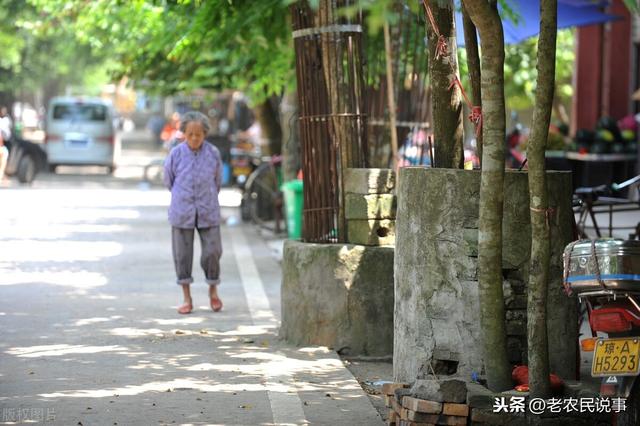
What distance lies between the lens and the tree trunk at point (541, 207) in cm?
625

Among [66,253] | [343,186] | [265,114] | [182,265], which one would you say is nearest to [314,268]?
[343,186]

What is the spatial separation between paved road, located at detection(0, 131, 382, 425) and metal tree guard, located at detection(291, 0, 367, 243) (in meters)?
1.06

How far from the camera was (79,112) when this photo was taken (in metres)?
33.9

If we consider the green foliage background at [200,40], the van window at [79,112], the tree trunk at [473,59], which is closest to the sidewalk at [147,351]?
the tree trunk at [473,59]

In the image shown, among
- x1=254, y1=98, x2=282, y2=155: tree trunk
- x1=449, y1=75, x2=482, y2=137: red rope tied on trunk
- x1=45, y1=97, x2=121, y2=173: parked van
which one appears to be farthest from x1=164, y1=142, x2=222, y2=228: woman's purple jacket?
x1=45, y1=97, x2=121, y2=173: parked van

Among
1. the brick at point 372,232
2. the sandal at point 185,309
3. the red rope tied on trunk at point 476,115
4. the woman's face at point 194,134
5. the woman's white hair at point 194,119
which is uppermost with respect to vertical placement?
the red rope tied on trunk at point 476,115

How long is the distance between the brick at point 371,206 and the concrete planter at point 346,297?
233mm

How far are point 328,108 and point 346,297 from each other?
1511 millimetres

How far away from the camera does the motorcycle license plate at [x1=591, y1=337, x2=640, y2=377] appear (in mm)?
5789

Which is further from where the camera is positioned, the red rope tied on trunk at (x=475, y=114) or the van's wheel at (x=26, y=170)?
the van's wheel at (x=26, y=170)

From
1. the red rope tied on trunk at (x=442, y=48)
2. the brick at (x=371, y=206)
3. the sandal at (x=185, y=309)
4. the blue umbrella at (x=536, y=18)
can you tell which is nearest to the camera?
the red rope tied on trunk at (x=442, y=48)

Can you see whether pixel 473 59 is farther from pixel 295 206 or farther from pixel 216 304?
pixel 295 206

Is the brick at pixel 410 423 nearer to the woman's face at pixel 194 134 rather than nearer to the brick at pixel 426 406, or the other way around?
the brick at pixel 426 406

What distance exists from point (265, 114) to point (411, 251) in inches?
595
